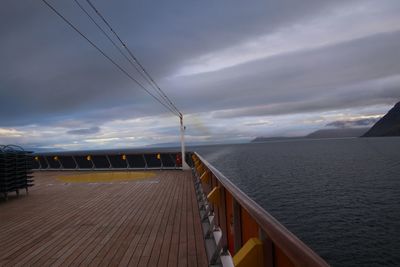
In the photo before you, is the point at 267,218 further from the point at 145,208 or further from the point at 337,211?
the point at 337,211

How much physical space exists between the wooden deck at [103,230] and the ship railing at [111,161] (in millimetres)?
8420

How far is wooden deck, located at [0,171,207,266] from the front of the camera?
4.32 m

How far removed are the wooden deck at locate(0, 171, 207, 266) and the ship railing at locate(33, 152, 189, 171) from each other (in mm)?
8420

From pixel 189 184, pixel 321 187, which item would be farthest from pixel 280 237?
pixel 321 187

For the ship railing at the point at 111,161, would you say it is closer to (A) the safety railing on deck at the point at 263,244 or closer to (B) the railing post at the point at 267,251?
(A) the safety railing on deck at the point at 263,244

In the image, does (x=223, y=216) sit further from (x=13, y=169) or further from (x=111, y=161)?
(x=111, y=161)

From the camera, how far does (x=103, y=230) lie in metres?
5.71

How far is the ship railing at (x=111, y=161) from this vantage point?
1828 centimetres

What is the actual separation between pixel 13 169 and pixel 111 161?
9.50 meters

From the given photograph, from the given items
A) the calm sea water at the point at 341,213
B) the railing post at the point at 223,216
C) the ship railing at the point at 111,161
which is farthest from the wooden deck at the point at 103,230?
the calm sea water at the point at 341,213

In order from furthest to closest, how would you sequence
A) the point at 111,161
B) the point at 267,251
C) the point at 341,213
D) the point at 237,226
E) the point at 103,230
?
1. the point at 341,213
2. the point at 111,161
3. the point at 103,230
4. the point at 237,226
5. the point at 267,251

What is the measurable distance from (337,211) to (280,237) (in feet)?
71.7

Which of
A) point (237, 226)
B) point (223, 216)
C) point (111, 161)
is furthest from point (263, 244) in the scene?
point (111, 161)

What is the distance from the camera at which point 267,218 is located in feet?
6.64
